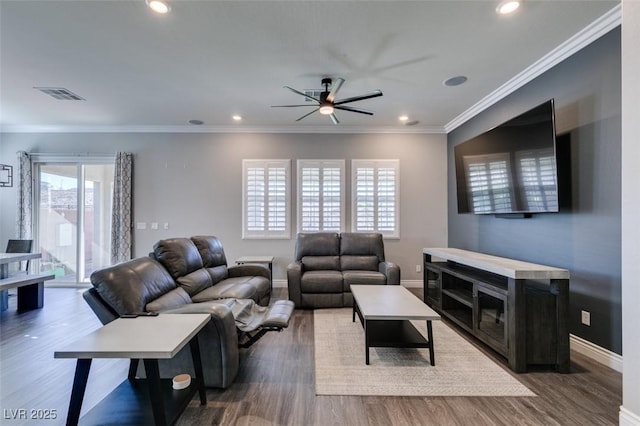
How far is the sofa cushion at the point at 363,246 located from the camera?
4480 millimetres

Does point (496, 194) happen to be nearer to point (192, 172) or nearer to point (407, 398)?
point (407, 398)

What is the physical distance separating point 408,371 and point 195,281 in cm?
230

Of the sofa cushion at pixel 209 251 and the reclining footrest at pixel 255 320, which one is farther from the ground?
the sofa cushion at pixel 209 251

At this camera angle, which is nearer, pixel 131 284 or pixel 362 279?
pixel 131 284

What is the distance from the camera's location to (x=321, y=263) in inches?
170

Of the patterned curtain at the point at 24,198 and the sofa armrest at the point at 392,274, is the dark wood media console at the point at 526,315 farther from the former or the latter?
the patterned curtain at the point at 24,198

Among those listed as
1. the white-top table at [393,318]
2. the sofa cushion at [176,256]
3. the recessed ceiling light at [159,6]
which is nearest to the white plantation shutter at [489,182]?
the white-top table at [393,318]

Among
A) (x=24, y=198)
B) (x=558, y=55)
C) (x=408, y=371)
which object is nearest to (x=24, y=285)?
(x=24, y=198)

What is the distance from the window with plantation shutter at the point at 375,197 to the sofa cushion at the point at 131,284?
11.1 feet

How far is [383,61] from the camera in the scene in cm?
289

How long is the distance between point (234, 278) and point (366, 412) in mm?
2503

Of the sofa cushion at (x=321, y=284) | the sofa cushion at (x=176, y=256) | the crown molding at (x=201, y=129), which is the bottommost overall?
the sofa cushion at (x=321, y=284)

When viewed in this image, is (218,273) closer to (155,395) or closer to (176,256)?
(176,256)
